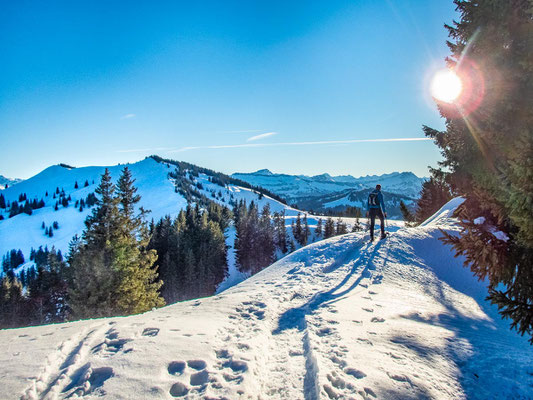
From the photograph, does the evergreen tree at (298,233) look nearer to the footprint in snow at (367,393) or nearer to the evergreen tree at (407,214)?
the evergreen tree at (407,214)

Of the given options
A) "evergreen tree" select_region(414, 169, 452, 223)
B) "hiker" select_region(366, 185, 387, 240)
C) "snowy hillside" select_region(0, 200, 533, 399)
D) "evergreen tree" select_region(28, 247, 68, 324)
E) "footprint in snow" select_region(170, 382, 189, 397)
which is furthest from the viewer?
"evergreen tree" select_region(28, 247, 68, 324)

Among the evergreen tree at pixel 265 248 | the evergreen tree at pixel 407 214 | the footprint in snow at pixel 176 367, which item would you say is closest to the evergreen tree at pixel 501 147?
the footprint in snow at pixel 176 367

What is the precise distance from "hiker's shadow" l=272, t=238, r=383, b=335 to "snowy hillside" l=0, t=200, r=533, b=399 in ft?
0.18

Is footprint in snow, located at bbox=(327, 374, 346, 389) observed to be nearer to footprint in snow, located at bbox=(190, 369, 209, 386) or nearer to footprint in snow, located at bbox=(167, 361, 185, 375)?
footprint in snow, located at bbox=(190, 369, 209, 386)

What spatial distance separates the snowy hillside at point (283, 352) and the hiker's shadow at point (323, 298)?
0.05 m

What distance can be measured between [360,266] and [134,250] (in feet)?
47.8

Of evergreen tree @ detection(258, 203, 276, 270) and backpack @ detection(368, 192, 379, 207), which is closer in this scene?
backpack @ detection(368, 192, 379, 207)

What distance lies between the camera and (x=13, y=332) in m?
5.35

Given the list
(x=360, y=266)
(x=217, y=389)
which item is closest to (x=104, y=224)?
(x=360, y=266)

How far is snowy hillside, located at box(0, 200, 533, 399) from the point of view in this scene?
359cm

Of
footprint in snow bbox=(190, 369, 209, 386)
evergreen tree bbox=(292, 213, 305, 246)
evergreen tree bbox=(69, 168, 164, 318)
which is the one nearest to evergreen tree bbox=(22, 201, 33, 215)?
evergreen tree bbox=(292, 213, 305, 246)

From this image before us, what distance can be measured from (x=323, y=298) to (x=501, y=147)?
548cm

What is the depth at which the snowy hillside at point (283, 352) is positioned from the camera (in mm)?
3590

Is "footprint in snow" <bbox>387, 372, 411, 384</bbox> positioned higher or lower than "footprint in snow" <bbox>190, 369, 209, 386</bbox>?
higher
